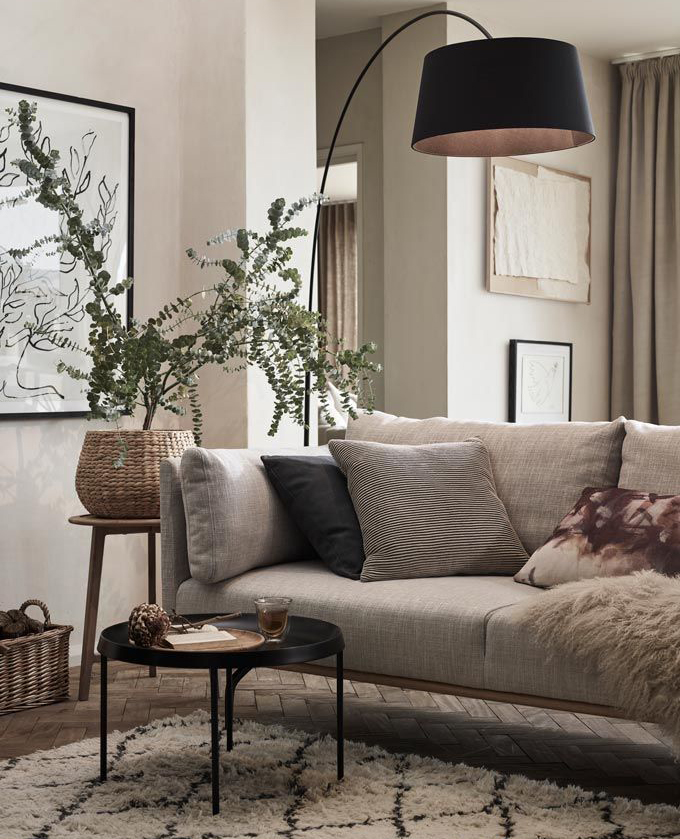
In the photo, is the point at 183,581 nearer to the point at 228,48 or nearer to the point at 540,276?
the point at 228,48

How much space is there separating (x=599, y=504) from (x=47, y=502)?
6.67 ft

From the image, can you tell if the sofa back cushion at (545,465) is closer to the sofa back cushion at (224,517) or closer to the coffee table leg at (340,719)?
the sofa back cushion at (224,517)

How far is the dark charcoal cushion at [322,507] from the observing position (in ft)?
10.5

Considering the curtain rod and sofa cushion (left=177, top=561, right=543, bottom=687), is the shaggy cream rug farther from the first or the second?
the curtain rod

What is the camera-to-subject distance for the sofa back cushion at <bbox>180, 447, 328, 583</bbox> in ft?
10.3

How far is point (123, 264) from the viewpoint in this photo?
432cm

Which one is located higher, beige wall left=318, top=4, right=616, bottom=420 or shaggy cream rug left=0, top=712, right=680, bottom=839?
beige wall left=318, top=4, right=616, bottom=420

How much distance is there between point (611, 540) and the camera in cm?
287

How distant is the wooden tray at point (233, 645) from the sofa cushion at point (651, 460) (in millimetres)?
1157

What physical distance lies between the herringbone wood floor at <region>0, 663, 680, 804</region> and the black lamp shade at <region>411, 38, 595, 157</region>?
1610 mm

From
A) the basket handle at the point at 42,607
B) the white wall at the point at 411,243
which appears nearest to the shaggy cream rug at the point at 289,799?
the basket handle at the point at 42,607

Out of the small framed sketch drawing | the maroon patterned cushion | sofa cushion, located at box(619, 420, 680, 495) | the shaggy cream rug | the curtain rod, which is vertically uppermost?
the curtain rod

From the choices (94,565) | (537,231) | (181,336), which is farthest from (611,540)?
(537,231)

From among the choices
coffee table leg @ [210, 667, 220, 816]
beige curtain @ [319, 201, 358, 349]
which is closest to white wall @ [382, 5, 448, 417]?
beige curtain @ [319, 201, 358, 349]
